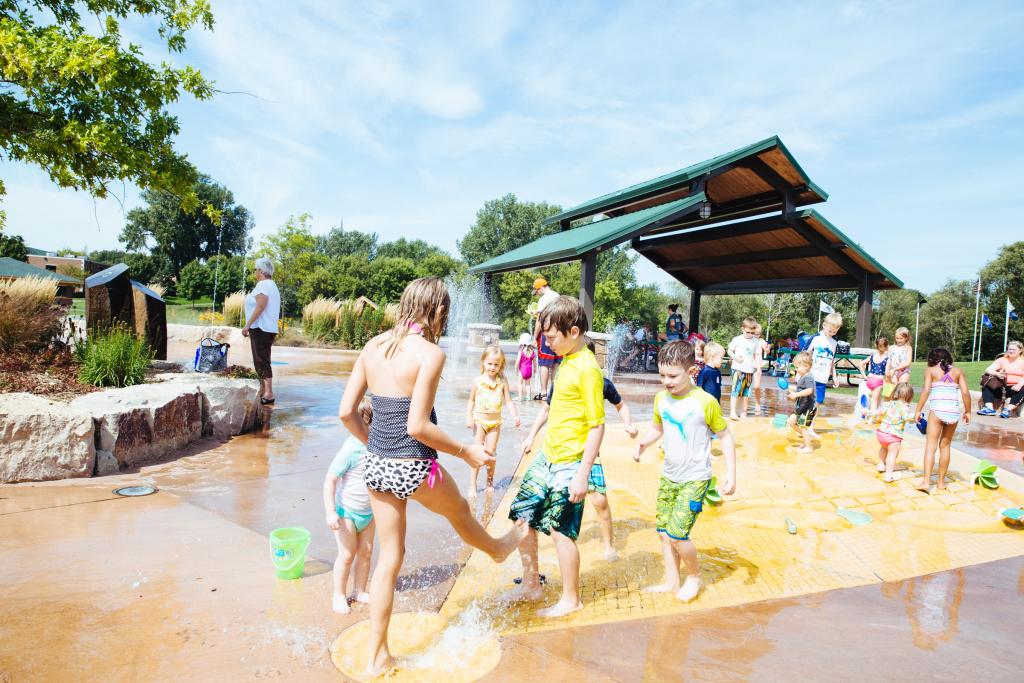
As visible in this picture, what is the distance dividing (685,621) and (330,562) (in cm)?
206

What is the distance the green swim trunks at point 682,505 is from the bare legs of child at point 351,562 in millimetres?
1705

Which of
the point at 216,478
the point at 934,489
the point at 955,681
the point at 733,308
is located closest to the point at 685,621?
the point at 955,681

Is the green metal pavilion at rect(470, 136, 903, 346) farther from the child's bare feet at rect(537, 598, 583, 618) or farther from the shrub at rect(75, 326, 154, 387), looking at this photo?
the child's bare feet at rect(537, 598, 583, 618)

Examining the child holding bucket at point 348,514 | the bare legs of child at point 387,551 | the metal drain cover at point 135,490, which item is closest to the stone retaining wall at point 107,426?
the metal drain cover at point 135,490

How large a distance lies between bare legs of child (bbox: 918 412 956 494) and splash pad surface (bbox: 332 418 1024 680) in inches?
5.7

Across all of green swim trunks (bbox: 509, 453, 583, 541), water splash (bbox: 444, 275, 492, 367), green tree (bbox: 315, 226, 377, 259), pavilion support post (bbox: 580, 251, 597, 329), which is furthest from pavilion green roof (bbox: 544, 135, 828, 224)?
green tree (bbox: 315, 226, 377, 259)

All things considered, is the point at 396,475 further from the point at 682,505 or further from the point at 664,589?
the point at 664,589

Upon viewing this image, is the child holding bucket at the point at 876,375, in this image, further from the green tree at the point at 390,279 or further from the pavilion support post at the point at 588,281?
the green tree at the point at 390,279

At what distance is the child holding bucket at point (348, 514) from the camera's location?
305 cm

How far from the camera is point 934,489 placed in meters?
5.99

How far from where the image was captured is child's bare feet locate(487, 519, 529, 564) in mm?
3066

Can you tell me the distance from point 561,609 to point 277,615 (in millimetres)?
1428

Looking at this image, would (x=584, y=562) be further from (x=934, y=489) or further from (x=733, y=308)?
(x=733, y=308)

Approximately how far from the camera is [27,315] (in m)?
6.70
